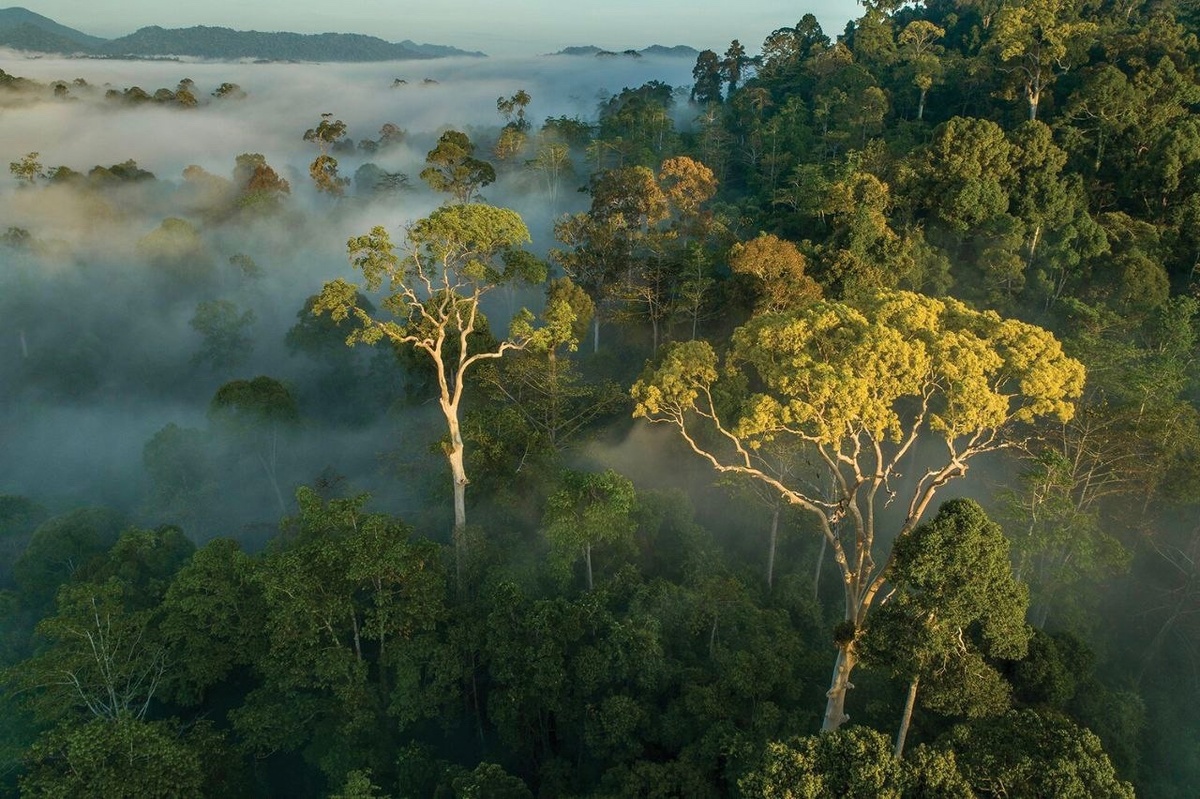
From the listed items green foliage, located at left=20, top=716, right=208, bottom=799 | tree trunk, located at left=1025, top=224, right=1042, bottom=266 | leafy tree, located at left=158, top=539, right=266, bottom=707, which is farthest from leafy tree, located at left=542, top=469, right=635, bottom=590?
tree trunk, located at left=1025, top=224, right=1042, bottom=266

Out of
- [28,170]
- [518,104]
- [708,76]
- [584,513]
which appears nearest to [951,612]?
[584,513]

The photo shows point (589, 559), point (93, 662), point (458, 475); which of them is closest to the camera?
point (93, 662)

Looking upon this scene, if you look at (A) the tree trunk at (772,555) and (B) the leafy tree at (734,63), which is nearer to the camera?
(A) the tree trunk at (772,555)

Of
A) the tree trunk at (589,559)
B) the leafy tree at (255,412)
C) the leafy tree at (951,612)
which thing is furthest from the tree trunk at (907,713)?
the leafy tree at (255,412)

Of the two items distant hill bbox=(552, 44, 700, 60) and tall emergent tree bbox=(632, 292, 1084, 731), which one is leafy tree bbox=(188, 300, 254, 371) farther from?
distant hill bbox=(552, 44, 700, 60)

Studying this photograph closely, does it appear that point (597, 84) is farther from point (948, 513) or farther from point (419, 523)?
point (948, 513)

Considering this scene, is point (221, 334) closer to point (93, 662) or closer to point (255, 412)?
point (255, 412)

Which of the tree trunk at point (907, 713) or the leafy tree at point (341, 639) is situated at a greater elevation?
the tree trunk at point (907, 713)

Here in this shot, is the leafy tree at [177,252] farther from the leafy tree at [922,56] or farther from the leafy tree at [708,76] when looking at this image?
the leafy tree at [922,56]

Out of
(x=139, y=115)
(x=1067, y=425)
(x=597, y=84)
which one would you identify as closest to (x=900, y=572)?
(x=1067, y=425)

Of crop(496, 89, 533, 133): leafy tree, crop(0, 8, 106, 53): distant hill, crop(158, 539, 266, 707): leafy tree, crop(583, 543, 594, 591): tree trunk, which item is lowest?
crop(158, 539, 266, 707): leafy tree

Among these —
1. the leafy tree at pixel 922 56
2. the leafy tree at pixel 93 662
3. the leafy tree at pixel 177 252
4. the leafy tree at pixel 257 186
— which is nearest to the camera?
the leafy tree at pixel 93 662
